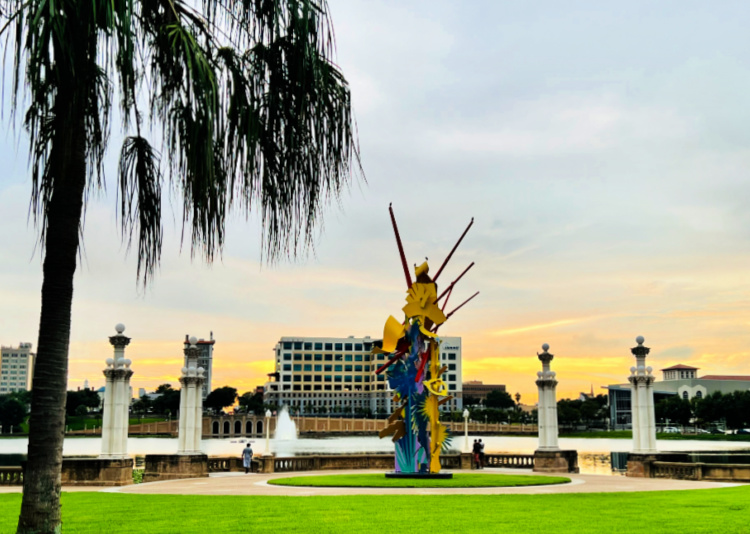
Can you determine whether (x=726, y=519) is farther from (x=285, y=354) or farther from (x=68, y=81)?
(x=285, y=354)

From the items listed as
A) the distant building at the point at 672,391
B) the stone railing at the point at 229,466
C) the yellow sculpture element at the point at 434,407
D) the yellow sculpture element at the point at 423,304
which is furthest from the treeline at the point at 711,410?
the yellow sculpture element at the point at 423,304

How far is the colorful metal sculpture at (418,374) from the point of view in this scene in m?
27.9

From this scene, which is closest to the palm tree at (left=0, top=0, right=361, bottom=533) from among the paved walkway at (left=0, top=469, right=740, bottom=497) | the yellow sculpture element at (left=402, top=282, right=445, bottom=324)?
the paved walkway at (left=0, top=469, right=740, bottom=497)

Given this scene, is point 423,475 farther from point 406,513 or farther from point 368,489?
point 406,513

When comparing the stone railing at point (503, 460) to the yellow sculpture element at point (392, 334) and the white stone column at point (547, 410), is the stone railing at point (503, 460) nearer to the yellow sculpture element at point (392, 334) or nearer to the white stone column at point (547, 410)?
the white stone column at point (547, 410)

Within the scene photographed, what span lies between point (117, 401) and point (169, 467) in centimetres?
395

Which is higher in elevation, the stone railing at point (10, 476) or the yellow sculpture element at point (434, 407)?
the yellow sculpture element at point (434, 407)

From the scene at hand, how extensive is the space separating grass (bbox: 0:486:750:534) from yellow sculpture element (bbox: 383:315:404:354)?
8485 millimetres

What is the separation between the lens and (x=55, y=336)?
292 inches

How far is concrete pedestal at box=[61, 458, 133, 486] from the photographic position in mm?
29197

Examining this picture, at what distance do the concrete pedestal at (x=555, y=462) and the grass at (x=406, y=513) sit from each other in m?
14.0

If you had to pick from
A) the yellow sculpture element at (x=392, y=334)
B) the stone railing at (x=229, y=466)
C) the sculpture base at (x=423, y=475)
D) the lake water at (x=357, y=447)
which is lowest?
the lake water at (x=357, y=447)

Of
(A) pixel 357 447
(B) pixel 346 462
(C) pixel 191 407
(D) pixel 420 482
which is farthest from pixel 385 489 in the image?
(A) pixel 357 447

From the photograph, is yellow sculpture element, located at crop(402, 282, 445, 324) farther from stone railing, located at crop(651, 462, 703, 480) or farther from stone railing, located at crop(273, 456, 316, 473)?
stone railing, located at crop(273, 456, 316, 473)
